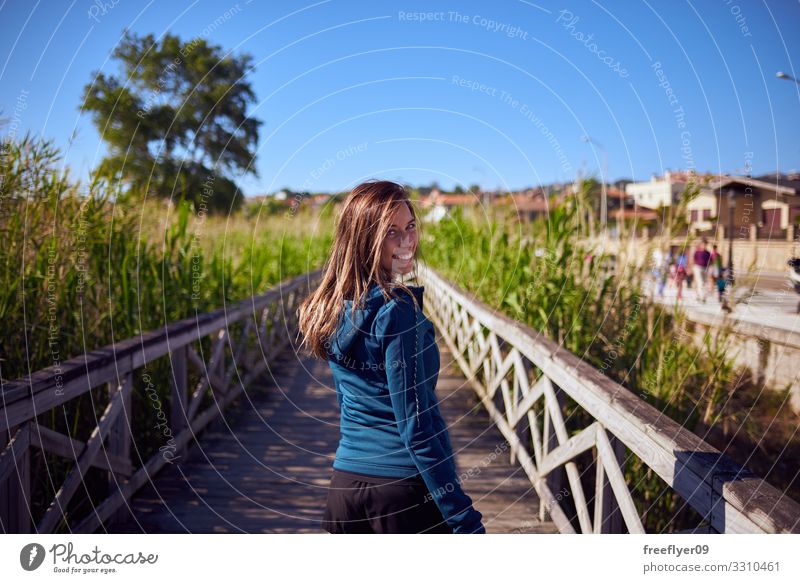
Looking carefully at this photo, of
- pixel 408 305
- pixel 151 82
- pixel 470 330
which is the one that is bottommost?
pixel 470 330

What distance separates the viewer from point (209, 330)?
379 centimetres

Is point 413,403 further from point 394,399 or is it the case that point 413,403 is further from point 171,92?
point 171,92

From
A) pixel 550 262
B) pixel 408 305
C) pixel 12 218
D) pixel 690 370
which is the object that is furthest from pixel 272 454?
pixel 408 305

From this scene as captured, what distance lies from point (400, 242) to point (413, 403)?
0.37m

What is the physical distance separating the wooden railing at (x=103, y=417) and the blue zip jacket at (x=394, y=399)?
1008mm

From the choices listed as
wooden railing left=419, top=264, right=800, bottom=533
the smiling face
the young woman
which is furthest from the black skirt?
wooden railing left=419, top=264, right=800, bottom=533

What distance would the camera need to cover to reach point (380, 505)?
1389 mm

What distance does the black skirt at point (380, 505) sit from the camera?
A: 138cm

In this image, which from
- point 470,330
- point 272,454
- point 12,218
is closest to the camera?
point 12,218

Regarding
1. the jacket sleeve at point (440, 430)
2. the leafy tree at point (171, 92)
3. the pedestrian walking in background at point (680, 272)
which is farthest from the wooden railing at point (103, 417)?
the pedestrian walking in background at point (680, 272)

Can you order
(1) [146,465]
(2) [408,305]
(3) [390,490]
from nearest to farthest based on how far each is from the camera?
(2) [408,305]
(3) [390,490]
(1) [146,465]

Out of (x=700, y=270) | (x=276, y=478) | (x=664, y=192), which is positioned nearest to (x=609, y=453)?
(x=276, y=478)
